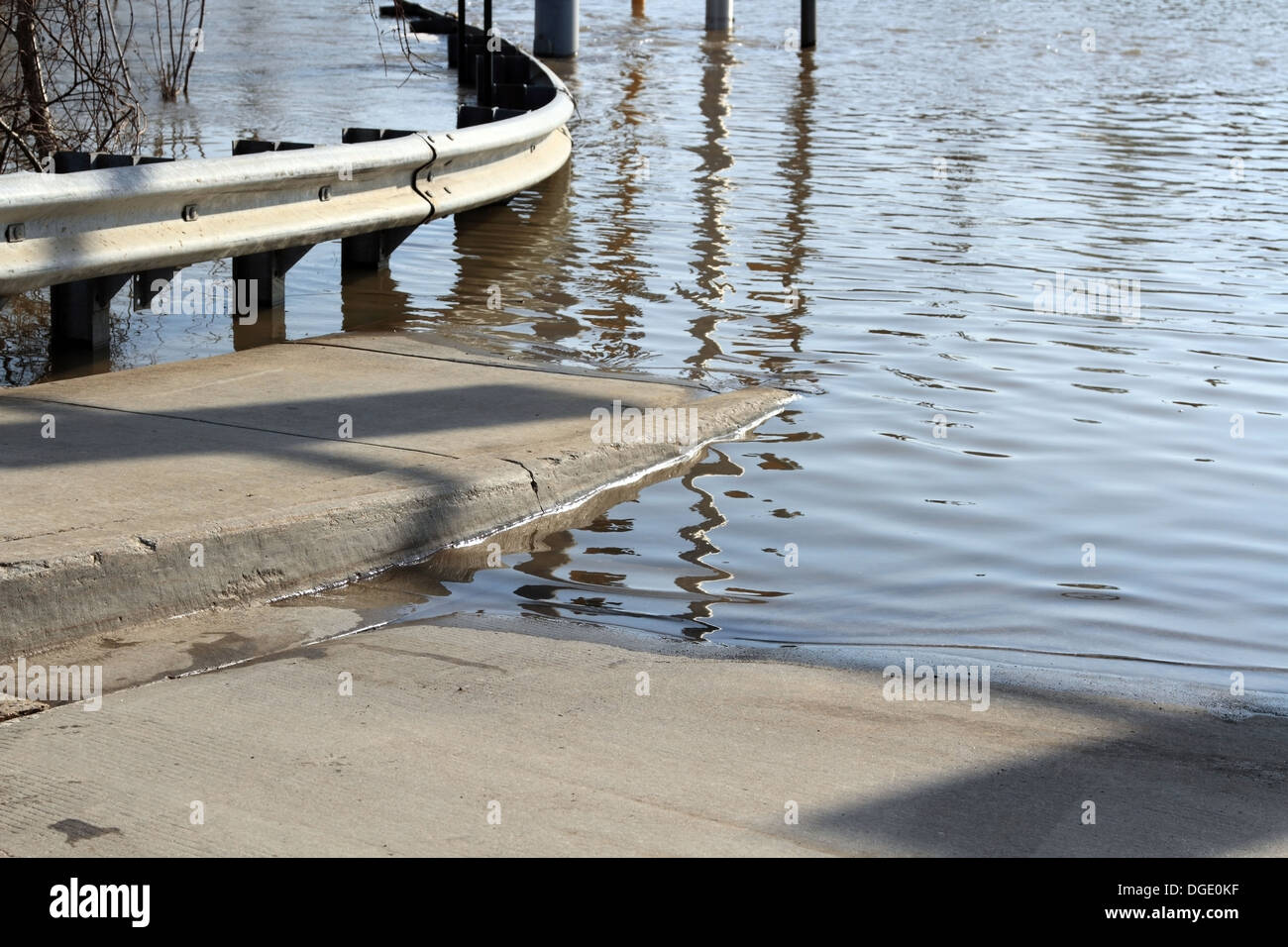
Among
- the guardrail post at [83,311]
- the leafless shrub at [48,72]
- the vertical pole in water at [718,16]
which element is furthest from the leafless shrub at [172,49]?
the vertical pole in water at [718,16]

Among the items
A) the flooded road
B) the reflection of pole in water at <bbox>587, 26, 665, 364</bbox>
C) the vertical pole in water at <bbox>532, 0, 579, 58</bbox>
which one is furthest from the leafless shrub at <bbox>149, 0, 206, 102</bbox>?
the vertical pole in water at <bbox>532, 0, 579, 58</bbox>

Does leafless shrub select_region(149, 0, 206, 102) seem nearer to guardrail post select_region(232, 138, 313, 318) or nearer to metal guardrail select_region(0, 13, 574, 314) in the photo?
metal guardrail select_region(0, 13, 574, 314)

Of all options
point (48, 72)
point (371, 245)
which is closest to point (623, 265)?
point (371, 245)

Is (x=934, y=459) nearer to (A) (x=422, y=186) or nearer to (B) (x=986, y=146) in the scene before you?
(A) (x=422, y=186)

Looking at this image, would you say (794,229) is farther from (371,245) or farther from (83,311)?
(83,311)

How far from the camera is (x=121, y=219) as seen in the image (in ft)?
22.6

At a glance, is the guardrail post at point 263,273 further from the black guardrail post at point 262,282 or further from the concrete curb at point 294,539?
the concrete curb at point 294,539

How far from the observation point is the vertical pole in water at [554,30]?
1026 inches

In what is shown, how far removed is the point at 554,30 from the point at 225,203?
771 inches

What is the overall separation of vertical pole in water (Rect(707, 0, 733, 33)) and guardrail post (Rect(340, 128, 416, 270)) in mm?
23229

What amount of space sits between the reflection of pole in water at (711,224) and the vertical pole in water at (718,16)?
9.84m

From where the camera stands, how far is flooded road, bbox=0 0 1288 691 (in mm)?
5051

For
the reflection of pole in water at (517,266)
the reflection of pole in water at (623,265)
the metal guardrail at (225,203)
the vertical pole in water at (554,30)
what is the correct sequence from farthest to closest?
the vertical pole in water at (554,30) < the reflection of pole in water at (517,266) < the reflection of pole in water at (623,265) < the metal guardrail at (225,203)
